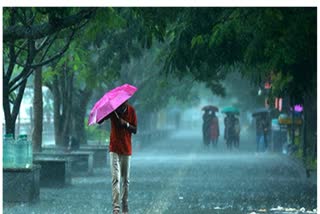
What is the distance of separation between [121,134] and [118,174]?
53 cm

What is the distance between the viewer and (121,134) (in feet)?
49.1

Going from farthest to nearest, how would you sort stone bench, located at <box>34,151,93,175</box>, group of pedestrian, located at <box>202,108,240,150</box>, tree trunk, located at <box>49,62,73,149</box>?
group of pedestrian, located at <box>202,108,240,150</box>
tree trunk, located at <box>49,62,73,149</box>
stone bench, located at <box>34,151,93,175</box>

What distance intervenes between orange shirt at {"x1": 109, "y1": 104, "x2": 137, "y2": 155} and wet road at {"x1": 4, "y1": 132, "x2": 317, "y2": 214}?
A: 2.08 meters

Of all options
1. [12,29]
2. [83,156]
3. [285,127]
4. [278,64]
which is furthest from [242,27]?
[285,127]

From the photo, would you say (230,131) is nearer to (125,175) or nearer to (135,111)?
(135,111)

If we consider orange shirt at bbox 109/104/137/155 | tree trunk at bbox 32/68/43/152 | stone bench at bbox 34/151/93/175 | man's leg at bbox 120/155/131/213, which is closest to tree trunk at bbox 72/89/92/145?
tree trunk at bbox 32/68/43/152

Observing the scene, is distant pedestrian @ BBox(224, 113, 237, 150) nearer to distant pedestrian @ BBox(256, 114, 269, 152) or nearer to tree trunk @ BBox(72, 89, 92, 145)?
distant pedestrian @ BBox(256, 114, 269, 152)

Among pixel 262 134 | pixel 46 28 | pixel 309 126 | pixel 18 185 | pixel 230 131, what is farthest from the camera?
pixel 230 131

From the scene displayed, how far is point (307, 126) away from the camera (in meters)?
37.2

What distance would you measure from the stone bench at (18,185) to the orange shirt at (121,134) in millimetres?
4515

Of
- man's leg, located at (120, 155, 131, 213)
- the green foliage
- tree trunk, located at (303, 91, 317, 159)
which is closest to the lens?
man's leg, located at (120, 155, 131, 213)

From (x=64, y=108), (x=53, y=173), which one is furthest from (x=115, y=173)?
(x=64, y=108)

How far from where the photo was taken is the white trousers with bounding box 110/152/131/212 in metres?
15.0
